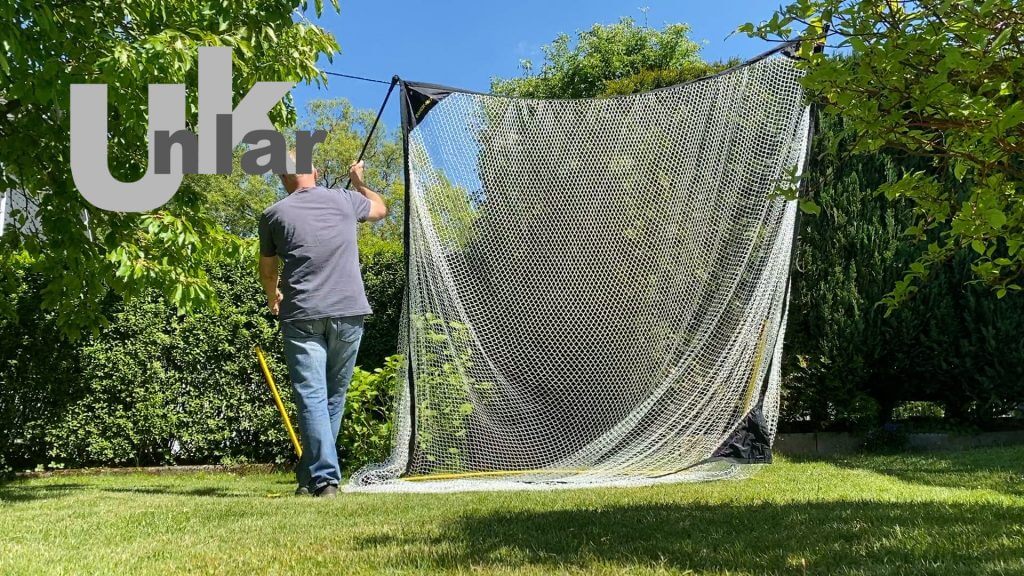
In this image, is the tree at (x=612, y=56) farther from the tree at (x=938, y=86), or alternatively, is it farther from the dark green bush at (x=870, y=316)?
the tree at (x=938, y=86)

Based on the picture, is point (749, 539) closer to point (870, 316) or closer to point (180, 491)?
point (180, 491)

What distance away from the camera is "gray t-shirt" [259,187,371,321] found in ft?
12.1

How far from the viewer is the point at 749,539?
2.22 m

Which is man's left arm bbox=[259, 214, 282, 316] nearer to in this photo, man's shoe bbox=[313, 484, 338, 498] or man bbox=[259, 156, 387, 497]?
man bbox=[259, 156, 387, 497]

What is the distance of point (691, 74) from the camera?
6980mm

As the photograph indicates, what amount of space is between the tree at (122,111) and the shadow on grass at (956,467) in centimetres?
413

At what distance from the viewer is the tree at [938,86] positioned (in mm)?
1888

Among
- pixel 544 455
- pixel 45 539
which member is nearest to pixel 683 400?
pixel 544 455

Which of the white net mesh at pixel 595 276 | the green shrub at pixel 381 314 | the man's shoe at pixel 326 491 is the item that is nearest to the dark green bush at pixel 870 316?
the white net mesh at pixel 595 276

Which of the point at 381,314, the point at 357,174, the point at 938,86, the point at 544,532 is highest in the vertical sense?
the point at 357,174

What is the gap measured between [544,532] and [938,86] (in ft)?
5.43

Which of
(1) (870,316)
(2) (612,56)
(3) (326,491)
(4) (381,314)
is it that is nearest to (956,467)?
(1) (870,316)

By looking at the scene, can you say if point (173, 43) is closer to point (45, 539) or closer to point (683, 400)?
point (45, 539)

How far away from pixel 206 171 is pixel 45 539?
8.20 ft
